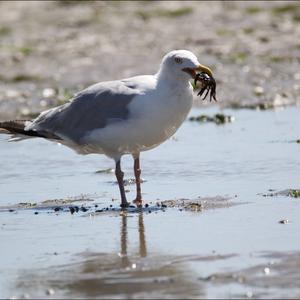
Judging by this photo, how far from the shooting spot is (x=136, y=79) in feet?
31.8

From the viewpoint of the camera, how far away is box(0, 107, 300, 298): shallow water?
687cm

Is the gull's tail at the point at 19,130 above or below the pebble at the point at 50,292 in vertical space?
above

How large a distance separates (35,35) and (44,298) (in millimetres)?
13642

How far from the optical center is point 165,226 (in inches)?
335

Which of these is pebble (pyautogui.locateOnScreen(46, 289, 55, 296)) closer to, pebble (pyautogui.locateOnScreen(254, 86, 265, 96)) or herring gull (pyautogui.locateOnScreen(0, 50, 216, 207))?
herring gull (pyautogui.locateOnScreen(0, 50, 216, 207))

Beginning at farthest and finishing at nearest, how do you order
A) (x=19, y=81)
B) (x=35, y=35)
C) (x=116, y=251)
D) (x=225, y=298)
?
(x=35, y=35)
(x=19, y=81)
(x=116, y=251)
(x=225, y=298)

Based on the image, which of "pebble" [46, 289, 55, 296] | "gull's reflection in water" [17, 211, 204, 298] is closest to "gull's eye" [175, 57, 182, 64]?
"gull's reflection in water" [17, 211, 204, 298]

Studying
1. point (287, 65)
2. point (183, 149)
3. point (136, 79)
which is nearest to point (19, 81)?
point (287, 65)

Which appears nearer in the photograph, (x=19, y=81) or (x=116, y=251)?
(x=116, y=251)

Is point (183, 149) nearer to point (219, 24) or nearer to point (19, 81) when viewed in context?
point (19, 81)

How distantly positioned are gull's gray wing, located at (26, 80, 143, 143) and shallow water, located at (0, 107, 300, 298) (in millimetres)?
600

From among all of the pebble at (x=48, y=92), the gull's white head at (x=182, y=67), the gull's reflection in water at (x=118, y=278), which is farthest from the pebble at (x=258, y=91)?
the gull's reflection in water at (x=118, y=278)

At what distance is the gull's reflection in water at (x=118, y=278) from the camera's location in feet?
21.9

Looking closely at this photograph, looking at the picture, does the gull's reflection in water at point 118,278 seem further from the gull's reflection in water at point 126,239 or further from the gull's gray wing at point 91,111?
the gull's gray wing at point 91,111
